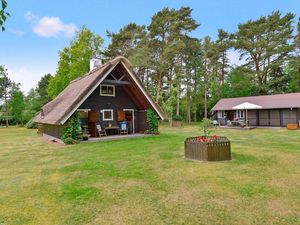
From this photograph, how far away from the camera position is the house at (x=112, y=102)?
15.4m

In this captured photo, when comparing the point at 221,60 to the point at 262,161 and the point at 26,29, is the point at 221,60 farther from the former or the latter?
the point at 262,161

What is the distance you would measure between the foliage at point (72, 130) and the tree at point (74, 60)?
17.5 m

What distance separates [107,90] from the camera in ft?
56.4

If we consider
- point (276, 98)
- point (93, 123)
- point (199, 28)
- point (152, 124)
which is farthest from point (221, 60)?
point (93, 123)

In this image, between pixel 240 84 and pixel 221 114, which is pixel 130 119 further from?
pixel 240 84

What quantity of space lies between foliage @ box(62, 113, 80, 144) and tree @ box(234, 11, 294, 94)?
2985 centimetres

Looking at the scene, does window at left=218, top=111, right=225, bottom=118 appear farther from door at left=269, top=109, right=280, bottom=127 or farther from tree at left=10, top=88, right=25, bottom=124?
tree at left=10, top=88, right=25, bottom=124

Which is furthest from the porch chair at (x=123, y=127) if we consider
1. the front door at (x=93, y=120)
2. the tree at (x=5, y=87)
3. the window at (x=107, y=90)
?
the tree at (x=5, y=87)

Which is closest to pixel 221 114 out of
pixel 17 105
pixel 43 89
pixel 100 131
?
pixel 100 131

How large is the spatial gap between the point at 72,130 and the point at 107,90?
447cm

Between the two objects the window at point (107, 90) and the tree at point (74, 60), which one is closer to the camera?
the window at point (107, 90)

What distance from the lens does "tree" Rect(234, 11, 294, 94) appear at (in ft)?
106

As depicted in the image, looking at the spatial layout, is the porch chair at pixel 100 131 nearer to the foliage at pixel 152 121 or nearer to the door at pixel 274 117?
the foliage at pixel 152 121

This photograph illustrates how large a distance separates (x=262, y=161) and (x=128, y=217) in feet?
20.1
